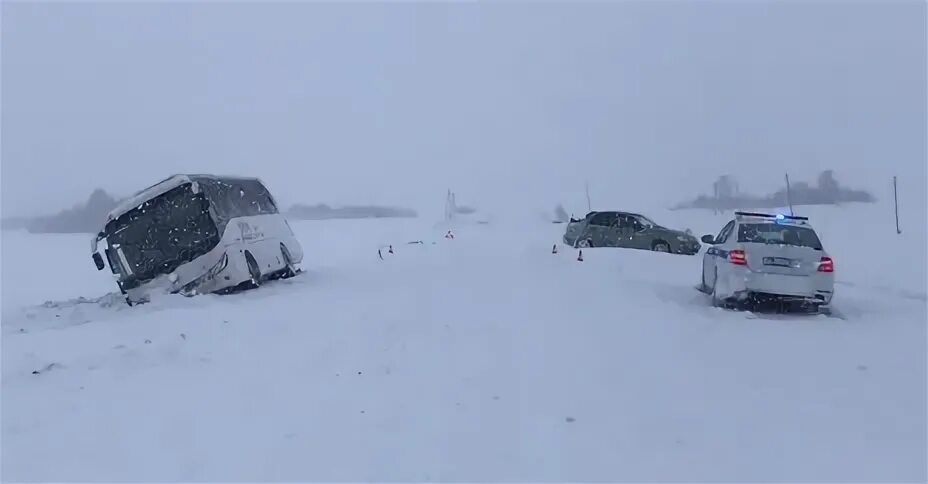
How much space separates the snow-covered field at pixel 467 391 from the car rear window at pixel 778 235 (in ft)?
4.00

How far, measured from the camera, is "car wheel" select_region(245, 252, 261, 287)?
560 inches

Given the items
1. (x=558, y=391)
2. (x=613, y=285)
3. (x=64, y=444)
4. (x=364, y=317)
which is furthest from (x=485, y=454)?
(x=613, y=285)

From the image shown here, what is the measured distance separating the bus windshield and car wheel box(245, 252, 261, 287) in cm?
102

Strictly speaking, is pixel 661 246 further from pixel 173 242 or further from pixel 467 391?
pixel 467 391

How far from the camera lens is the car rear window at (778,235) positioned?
10883 mm

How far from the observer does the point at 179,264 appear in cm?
1335

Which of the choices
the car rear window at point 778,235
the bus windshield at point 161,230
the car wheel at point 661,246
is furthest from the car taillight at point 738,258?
the car wheel at point 661,246

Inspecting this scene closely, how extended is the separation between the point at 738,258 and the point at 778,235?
0.85 m

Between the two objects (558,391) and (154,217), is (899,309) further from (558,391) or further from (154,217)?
(154,217)

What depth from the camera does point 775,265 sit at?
10.5 metres

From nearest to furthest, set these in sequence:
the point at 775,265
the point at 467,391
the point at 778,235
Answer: the point at 467,391 < the point at 775,265 < the point at 778,235

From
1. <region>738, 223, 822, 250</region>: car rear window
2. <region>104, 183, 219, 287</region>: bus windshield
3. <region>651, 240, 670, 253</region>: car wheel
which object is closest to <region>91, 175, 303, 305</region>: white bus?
<region>104, 183, 219, 287</region>: bus windshield

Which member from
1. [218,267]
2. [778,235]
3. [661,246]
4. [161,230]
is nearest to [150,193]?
[161,230]

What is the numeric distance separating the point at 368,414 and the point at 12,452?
260 centimetres
